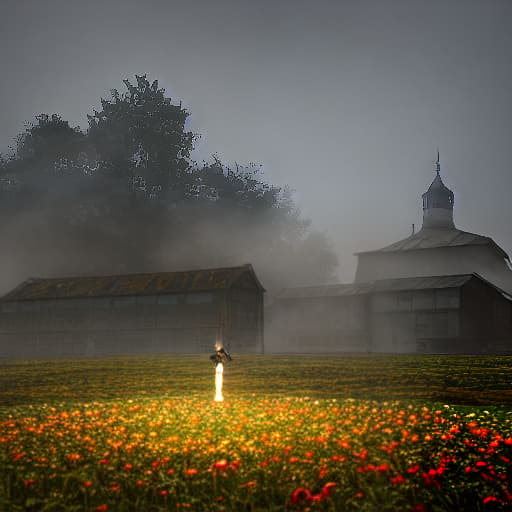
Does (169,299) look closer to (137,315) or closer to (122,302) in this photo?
(137,315)

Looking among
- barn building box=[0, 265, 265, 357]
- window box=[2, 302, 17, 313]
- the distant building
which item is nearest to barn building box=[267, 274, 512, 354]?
barn building box=[0, 265, 265, 357]

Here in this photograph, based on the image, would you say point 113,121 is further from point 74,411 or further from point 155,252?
point 74,411

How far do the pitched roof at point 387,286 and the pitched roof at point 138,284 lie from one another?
677 cm

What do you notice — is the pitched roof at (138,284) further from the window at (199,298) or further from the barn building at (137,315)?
the window at (199,298)

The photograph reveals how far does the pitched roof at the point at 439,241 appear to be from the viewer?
65000mm

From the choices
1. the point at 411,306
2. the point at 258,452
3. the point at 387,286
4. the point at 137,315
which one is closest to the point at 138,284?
the point at 137,315

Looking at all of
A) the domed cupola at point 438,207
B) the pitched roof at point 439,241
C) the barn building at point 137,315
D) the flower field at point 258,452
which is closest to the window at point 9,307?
the barn building at point 137,315

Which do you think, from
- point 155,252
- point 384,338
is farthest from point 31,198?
point 384,338

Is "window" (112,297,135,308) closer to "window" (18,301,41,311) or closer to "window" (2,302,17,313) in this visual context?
"window" (18,301,41,311)

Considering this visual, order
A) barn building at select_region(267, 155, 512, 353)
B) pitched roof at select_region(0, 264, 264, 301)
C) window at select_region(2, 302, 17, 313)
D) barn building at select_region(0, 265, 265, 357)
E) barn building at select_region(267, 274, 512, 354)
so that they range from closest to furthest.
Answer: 1. barn building at select_region(0, 265, 265, 357)
2. barn building at select_region(267, 274, 512, 354)
3. barn building at select_region(267, 155, 512, 353)
4. pitched roof at select_region(0, 264, 264, 301)
5. window at select_region(2, 302, 17, 313)

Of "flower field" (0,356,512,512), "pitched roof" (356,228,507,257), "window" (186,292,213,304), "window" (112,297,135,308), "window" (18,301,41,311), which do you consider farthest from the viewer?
"pitched roof" (356,228,507,257)

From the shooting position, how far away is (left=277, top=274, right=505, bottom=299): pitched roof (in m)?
49.8

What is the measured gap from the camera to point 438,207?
7644cm

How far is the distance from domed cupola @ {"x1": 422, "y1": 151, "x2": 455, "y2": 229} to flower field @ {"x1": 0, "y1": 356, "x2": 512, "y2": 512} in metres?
59.7
